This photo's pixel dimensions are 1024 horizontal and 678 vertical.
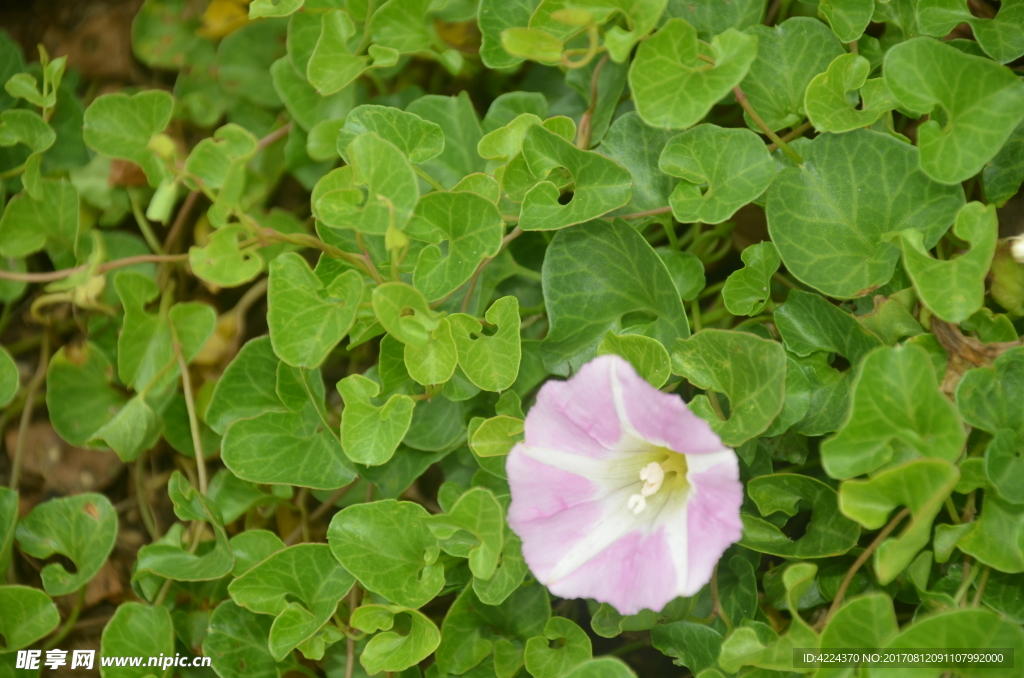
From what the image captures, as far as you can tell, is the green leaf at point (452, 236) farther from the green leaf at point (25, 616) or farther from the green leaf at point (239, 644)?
the green leaf at point (25, 616)

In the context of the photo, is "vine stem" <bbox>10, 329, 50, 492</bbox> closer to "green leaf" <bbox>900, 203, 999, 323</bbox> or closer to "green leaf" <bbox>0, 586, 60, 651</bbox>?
"green leaf" <bbox>0, 586, 60, 651</bbox>

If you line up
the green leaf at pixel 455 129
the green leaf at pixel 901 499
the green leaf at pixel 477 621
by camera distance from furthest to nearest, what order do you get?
the green leaf at pixel 455 129 < the green leaf at pixel 477 621 < the green leaf at pixel 901 499

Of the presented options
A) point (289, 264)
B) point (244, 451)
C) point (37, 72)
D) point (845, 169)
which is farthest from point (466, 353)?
point (37, 72)

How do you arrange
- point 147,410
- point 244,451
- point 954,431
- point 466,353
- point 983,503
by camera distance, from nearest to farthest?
point 954,431, point 983,503, point 466,353, point 244,451, point 147,410

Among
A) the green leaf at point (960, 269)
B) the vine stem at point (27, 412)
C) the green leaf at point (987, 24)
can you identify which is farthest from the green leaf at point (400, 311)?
the vine stem at point (27, 412)

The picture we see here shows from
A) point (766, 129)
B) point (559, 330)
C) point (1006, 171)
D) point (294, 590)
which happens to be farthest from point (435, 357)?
point (1006, 171)

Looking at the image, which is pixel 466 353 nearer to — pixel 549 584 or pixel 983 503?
pixel 549 584

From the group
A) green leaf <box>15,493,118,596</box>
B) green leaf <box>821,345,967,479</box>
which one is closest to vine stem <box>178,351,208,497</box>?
green leaf <box>15,493,118,596</box>

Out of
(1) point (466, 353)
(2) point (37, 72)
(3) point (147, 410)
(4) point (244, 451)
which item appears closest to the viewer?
(1) point (466, 353)
